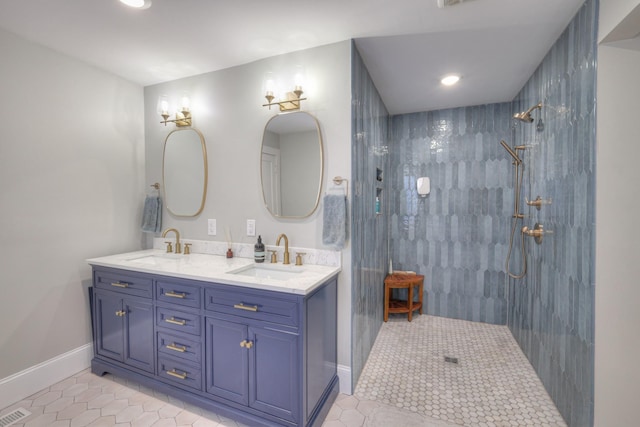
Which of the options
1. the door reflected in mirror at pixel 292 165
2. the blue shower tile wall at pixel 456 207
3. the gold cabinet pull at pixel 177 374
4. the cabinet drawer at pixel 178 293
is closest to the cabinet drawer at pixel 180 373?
the gold cabinet pull at pixel 177 374

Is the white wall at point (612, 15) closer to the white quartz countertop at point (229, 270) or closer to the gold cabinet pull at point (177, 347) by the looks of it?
the white quartz countertop at point (229, 270)

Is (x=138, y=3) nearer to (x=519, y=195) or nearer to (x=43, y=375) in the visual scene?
(x=43, y=375)

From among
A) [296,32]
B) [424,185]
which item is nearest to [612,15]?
[296,32]

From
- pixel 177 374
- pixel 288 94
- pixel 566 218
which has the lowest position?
→ pixel 177 374

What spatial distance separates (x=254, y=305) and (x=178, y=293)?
60 centimetres

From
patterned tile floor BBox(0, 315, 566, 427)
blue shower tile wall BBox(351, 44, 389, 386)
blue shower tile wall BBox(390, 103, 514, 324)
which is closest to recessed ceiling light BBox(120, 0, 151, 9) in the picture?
blue shower tile wall BBox(351, 44, 389, 386)

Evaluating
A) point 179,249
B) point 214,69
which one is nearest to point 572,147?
point 214,69

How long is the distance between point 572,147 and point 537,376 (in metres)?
1.77

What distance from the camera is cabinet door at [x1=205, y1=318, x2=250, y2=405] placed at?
1.69 meters

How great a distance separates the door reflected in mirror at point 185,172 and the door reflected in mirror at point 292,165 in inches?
26.1

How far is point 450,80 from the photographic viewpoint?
2.55 meters

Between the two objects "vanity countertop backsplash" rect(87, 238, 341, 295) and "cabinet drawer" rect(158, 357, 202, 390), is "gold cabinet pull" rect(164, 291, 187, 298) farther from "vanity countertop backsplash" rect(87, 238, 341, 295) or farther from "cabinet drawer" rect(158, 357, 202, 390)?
"cabinet drawer" rect(158, 357, 202, 390)

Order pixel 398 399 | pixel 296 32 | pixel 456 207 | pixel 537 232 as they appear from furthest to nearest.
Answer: pixel 456 207
pixel 537 232
pixel 398 399
pixel 296 32

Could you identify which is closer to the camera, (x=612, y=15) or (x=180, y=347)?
(x=612, y=15)
